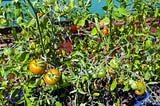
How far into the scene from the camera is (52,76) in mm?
1744

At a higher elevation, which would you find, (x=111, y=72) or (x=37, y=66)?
(x=37, y=66)

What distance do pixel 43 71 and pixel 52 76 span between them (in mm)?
A: 57

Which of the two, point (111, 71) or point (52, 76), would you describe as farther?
point (111, 71)

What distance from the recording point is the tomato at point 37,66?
1.73 meters

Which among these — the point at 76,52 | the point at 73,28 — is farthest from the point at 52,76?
the point at 73,28

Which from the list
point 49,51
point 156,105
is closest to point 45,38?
point 49,51

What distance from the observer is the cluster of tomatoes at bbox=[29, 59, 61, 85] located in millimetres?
1735

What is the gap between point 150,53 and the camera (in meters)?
2.02

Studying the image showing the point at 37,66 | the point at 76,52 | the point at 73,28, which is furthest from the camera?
the point at 73,28

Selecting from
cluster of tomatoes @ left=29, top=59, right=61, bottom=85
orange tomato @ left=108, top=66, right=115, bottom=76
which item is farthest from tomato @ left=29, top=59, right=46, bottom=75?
orange tomato @ left=108, top=66, right=115, bottom=76

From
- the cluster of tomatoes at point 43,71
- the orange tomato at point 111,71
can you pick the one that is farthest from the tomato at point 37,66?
the orange tomato at point 111,71

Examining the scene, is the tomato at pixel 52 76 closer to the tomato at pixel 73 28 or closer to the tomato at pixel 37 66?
the tomato at pixel 37 66

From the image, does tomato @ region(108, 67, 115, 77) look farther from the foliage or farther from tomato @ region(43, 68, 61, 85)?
tomato @ region(43, 68, 61, 85)

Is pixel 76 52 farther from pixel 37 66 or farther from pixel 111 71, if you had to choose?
pixel 37 66
